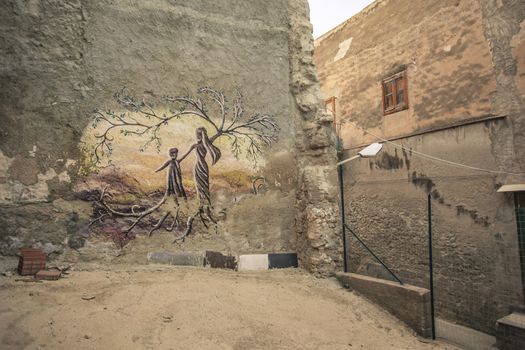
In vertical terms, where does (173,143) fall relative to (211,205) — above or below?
above

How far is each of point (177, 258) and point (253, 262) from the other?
0.95 metres

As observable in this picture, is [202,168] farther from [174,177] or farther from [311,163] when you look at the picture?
[311,163]

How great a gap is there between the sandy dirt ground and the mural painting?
0.59 metres

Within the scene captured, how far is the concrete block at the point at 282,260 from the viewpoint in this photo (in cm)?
462

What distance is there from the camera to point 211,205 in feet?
14.5

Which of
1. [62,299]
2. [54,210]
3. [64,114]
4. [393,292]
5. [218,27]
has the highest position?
[218,27]

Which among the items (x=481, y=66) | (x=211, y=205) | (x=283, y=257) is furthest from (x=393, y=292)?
(x=481, y=66)

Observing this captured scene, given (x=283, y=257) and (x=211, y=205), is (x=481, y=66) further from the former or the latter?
(x=211, y=205)

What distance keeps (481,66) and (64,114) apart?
727 centimetres

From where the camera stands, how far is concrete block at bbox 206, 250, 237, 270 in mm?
4309

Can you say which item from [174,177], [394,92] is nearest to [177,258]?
[174,177]

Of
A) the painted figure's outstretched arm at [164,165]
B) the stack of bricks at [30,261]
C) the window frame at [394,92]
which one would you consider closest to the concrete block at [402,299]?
the painted figure's outstretched arm at [164,165]

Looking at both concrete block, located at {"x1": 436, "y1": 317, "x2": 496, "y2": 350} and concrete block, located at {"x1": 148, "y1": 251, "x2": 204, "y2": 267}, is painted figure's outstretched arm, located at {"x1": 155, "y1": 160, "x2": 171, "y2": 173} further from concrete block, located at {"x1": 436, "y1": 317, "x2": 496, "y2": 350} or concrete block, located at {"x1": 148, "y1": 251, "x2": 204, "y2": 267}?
concrete block, located at {"x1": 436, "y1": 317, "x2": 496, "y2": 350}

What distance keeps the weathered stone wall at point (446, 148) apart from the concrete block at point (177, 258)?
213 inches
